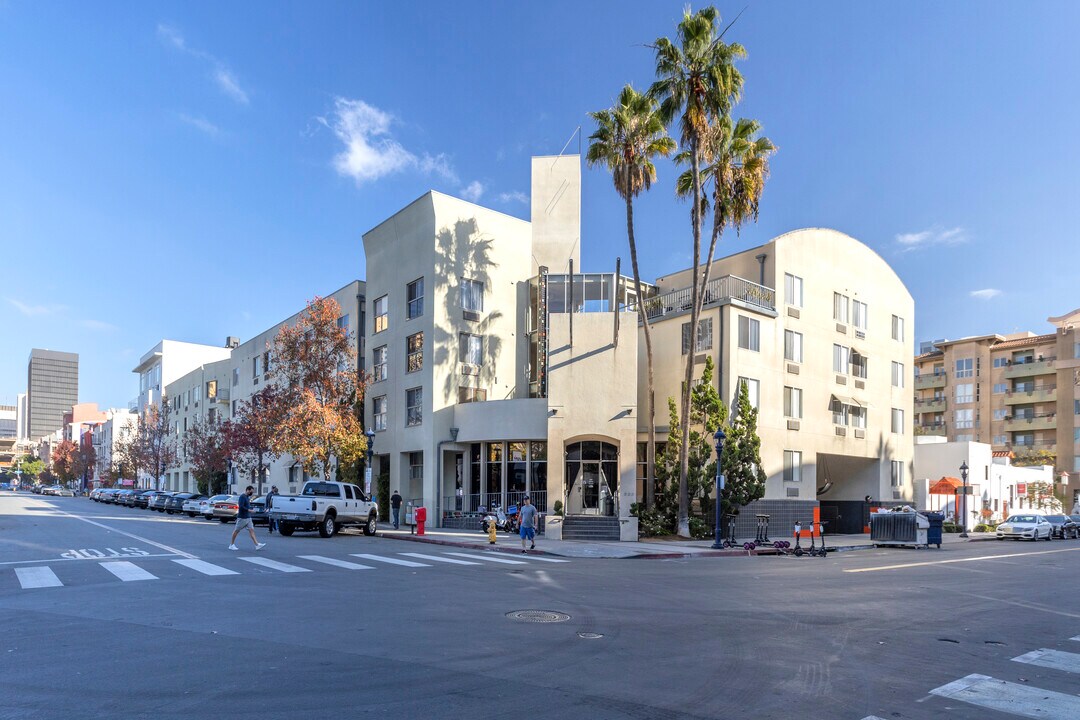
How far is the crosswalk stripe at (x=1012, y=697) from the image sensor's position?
697 centimetres

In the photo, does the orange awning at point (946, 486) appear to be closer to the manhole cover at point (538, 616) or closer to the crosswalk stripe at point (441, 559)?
the crosswalk stripe at point (441, 559)

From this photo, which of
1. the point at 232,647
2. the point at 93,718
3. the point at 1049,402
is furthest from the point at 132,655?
the point at 1049,402

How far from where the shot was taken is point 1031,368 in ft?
252

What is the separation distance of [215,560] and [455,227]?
21084 mm

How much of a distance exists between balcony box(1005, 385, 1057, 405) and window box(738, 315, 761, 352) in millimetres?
56941

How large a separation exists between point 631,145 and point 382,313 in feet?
53.6

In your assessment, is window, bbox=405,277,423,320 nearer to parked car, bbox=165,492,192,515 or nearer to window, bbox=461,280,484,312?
window, bbox=461,280,484,312

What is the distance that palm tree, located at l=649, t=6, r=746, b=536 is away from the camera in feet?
95.4

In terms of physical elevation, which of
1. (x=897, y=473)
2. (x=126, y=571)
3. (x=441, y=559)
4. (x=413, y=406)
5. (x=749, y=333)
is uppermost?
(x=749, y=333)

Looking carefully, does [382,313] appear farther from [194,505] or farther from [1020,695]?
[1020,695]

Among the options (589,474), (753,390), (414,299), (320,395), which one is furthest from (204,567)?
(753,390)

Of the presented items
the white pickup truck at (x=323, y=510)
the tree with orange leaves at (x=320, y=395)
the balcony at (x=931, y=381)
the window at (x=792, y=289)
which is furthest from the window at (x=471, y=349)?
the balcony at (x=931, y=381)

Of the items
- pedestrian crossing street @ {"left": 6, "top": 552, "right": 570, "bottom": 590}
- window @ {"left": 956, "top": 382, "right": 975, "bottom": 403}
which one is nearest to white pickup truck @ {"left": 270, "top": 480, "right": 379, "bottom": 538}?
pedestrian crossing street @ {"left": 6, "top": 552, "right": 570, "bottom": 590}

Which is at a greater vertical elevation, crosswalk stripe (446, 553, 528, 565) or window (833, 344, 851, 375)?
window (833, 344, 851, 375)
